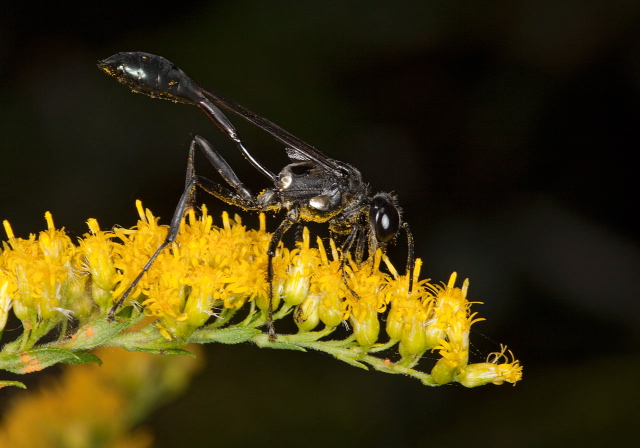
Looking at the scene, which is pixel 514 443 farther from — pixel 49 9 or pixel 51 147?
pixel 49 9

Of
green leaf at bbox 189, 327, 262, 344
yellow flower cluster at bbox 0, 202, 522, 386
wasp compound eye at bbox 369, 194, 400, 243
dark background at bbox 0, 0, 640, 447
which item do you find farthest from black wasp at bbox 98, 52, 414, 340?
dark background at bbox 0, 0, 640, 447

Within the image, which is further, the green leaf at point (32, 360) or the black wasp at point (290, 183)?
the black wasp at point (290, 183)

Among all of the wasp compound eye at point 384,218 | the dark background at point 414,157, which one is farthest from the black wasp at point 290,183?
the dark background at point 414,157

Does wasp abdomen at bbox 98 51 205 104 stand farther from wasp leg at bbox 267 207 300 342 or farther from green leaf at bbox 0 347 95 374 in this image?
green leaf at bbox 0 347 95 374

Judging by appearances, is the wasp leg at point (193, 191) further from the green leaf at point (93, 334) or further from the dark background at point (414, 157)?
the dark background at point (414, 157)

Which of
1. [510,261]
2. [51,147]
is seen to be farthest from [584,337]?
[51,147]

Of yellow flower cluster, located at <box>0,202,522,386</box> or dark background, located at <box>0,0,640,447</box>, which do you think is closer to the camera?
yellow flower cluster, located at <box>0,202,522,386</box>

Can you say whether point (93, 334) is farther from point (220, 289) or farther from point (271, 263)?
point (271, 263)
